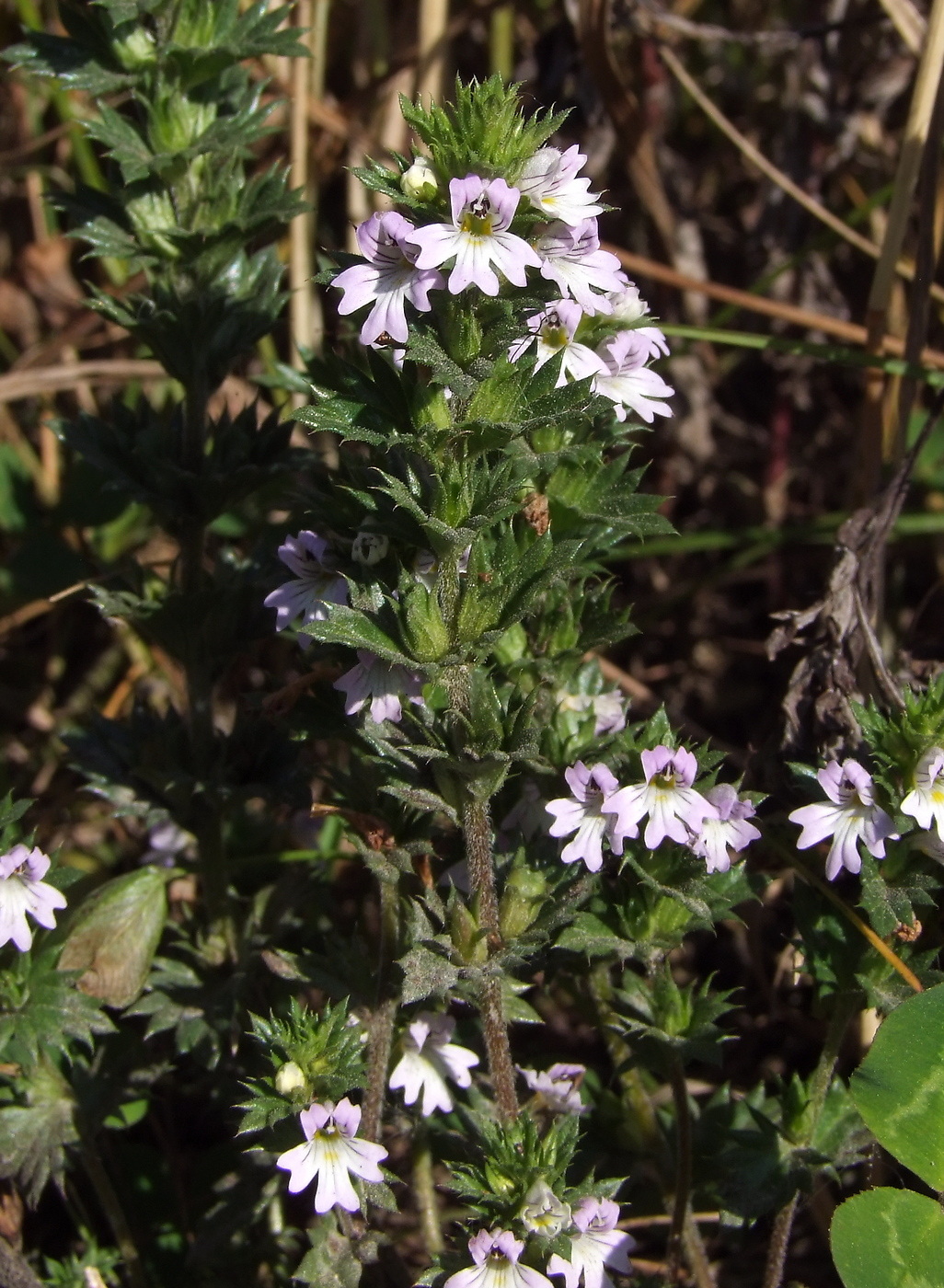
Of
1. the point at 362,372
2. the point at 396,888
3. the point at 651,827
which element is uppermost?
the point at 362,372

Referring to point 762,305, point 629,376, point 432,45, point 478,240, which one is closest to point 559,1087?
point 629,376

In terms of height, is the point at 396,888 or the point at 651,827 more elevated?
the point at 651,827

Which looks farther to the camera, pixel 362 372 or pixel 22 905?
pixel 22 905

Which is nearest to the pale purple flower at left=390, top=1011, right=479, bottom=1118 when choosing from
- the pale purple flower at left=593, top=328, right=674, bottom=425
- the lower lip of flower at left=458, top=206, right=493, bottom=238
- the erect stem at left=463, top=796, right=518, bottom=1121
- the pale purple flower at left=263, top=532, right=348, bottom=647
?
the erect stem at left=463, top=796, right=518, bottom=1121

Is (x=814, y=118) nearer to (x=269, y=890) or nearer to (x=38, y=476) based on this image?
(x=38, y=476)

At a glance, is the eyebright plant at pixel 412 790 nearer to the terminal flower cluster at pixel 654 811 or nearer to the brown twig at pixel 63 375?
the terminal flower cluster at pixel 654 811

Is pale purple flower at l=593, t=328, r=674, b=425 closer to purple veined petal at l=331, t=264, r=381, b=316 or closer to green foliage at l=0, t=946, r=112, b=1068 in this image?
purple veined petal at l=331, t=264, r=381, b=316

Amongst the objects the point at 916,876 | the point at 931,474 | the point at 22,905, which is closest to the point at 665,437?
the point at 931,474
